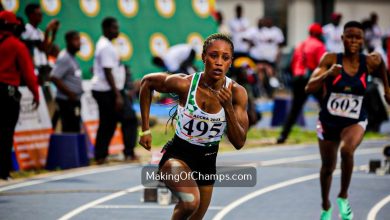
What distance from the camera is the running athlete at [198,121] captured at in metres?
7.21

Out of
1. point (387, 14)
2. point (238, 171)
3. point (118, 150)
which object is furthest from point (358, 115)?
point (387, 14)

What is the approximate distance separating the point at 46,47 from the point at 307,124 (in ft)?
25.2

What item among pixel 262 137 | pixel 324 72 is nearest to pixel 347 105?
pixel 324 72

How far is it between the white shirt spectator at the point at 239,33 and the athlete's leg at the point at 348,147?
1541 cm

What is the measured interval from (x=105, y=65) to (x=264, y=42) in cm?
1185

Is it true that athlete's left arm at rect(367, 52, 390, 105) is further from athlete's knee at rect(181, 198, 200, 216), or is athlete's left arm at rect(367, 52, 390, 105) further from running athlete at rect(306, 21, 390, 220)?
athlete's knee at rect(181, 198, 200, 216)

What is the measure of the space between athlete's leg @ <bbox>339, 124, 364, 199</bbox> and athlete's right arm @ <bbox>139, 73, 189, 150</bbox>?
246 cm

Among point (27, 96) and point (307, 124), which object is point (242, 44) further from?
point (27, 96)

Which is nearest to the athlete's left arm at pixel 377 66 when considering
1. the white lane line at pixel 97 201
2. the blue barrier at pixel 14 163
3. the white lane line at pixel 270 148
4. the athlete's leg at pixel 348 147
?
the athlete's leg at pixel 348 147

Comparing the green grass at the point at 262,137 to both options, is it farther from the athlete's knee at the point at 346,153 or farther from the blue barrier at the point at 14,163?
the athlete's knee at the point at 346,153

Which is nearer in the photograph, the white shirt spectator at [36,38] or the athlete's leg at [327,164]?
the athlete's leg at [327,164]

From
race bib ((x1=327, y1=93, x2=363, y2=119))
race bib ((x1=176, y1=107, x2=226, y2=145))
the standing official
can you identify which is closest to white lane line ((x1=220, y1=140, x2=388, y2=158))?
the standing official

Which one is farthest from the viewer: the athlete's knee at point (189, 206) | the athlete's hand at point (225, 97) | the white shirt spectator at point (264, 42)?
the white shirt spectator at point (264, 42)

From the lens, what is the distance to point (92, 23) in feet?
67.7
